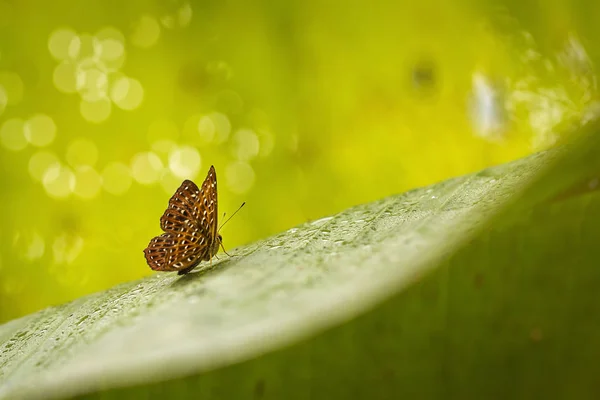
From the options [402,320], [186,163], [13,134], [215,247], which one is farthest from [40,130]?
[402,320]

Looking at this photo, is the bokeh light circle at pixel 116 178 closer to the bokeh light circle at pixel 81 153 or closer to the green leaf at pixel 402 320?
the bokeh light circle at pixel 81 153

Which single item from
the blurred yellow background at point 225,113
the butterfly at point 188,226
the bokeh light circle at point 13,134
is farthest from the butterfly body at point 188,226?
the bokeh light circle at point 13,134

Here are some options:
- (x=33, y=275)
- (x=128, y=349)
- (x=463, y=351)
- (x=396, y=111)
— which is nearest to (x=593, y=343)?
(x=463, y=351)

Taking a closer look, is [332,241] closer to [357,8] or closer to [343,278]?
[343,278]

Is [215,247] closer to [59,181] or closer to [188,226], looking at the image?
[188,226]

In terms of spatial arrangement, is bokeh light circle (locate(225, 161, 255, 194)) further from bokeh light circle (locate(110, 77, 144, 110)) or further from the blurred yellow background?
bokeh light circle (locate(110, 77, 144, 110))
